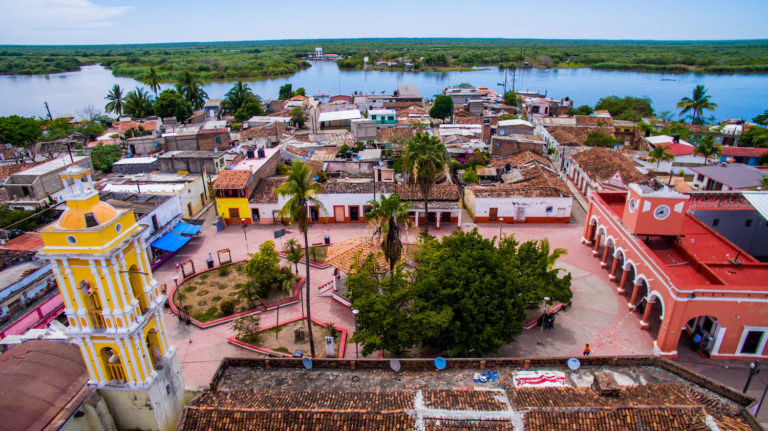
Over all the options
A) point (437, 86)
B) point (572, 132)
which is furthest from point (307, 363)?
point (437, 86)

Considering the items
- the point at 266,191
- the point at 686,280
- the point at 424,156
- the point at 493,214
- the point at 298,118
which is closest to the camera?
the point at 686,280

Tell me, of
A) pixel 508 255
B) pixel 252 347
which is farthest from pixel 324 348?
pixel 508 255

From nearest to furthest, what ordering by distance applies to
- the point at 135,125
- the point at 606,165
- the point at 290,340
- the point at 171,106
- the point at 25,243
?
the point at 290,340
the point at 25,243
the point at 606,165
the point at 135,125
the point at 171,106

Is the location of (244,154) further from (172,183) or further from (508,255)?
(508,255)

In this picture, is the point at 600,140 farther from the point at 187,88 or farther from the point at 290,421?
the point at 187,88

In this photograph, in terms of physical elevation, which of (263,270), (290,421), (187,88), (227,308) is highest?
(187,88)

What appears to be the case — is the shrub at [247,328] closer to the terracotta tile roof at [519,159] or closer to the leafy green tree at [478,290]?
the leafy green tree at [478,290]

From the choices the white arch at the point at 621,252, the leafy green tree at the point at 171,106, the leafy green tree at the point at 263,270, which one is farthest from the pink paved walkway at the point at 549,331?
the leafy green tree at the point at 171,106
